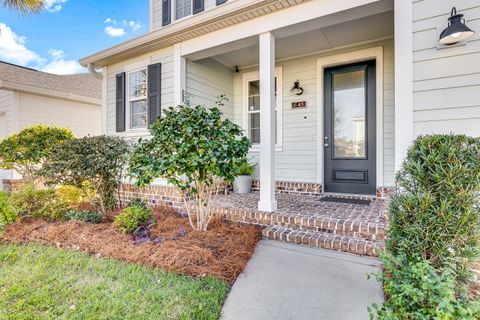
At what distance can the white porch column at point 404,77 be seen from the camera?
9.32ft

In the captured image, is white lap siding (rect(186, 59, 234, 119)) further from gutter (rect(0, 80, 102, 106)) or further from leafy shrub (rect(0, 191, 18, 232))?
gutter (rect(0, 80, 102, 106))

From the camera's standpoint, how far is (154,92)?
518 centimetres

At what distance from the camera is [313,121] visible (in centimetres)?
515

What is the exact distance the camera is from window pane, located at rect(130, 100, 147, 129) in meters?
5.60

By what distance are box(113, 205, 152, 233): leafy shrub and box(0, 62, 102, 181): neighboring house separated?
5.66 meters

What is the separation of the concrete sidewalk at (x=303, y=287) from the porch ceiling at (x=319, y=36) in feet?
10.0

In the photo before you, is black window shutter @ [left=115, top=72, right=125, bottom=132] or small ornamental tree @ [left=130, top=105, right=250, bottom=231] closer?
small ornamental tree @ [left=130, top=105, right=250, bottom=231]

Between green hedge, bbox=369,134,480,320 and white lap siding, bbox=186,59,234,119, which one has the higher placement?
white lap siding, bbox=186,59,234,119

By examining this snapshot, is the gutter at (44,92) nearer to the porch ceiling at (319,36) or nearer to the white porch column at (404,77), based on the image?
the porch ceiling at (319,36)

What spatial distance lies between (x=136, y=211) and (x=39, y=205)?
2.10 metres

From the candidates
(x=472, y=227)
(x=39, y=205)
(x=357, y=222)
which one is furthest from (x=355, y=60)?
(x=39, y=205)

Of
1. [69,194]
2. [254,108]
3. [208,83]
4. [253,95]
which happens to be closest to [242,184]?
[254,108]

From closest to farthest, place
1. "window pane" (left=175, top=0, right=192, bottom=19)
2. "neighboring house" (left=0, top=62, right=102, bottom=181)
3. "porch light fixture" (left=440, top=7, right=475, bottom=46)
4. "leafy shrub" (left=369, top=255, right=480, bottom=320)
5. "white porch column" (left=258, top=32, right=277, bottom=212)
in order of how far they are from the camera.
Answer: "leafy shrub" (left=369, top=255, right=480, bottom=320) → "porch light fixture" (left=440, top=7, right=475, bottom=46) → "white porch column" (left=258, top=32, right=277, bottom=212) → "window pane" (left=175, top=0, right=192, bottom=19) → "neighboring house" (left=0, top=62, right=102, bottom=181)

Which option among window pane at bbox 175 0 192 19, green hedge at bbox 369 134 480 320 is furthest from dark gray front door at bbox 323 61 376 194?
window pane at bbox 175 0 192 19
